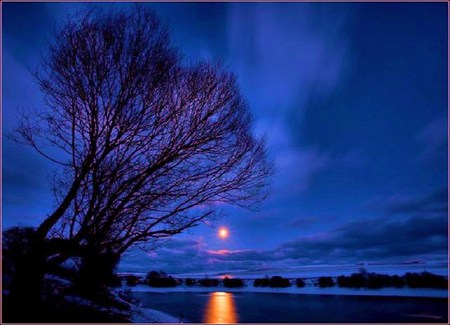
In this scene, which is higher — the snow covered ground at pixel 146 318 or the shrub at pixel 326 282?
the shrub at pixel 326 282

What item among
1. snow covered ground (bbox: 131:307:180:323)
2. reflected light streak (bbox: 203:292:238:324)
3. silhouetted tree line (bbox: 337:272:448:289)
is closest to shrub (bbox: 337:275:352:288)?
silhouetted tree line (bbox: 337:272:448:289)

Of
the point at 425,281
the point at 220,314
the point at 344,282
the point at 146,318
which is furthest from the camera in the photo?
the point at 344,282

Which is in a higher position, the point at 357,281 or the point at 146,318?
the point at 357,281

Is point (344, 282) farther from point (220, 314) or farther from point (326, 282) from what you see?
point (220, 314)

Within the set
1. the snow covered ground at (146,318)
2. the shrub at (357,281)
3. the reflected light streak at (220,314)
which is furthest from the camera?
the shrub at (357,281)

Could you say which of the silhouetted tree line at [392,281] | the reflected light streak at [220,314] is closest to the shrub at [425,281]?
the silhouetted tree line at [392,281]

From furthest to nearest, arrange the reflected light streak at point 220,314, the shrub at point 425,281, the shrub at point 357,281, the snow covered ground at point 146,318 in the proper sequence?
1. the shrub at point 357,281
2. the shrub at point 425,281
3. the reflected light streak at point 220,314
4. the snow covered ground at point 146,318

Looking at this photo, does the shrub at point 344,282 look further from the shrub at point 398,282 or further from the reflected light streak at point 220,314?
the reflected light streak at point 220,314

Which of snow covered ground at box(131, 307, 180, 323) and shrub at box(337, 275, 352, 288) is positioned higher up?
shrub at box(337, 275, 352, 288)

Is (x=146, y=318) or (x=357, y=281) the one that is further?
(x=357, y=281)

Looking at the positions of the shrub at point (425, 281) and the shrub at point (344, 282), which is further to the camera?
A: the shrub at point (344, 282)

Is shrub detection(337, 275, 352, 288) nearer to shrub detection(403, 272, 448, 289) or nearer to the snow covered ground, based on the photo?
shrub detection(403, 272, 448, 289)

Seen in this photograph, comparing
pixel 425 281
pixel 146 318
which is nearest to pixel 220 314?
pixel 146 318

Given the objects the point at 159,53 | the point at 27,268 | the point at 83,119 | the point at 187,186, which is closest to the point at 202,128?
the point at 187,186
